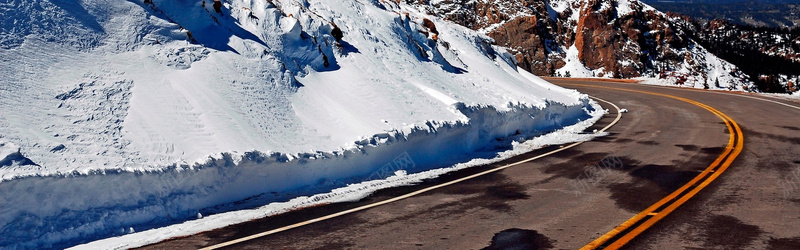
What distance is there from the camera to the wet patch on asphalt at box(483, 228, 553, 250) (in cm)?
632

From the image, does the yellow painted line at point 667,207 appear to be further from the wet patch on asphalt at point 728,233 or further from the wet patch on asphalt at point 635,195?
the wet patch on asphalt at point 728,233

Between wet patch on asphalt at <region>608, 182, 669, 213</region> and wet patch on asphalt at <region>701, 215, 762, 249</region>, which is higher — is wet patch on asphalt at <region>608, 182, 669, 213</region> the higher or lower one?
the lower one

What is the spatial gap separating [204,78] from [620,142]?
32.8ft

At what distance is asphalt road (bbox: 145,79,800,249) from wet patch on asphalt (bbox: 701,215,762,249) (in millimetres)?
11

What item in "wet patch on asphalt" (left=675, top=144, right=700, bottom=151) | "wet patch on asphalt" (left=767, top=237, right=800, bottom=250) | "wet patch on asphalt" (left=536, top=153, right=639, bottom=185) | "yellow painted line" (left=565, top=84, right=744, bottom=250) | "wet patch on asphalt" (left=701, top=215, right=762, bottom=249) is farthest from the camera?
"wet patch on asphalt" (left=675, top=144, right=700, bottom=151)

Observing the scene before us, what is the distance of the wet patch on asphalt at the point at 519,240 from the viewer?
6.32 meters

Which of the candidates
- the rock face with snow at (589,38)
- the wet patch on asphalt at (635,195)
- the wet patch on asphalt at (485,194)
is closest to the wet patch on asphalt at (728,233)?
the wet patch on asphalt at (635,195)

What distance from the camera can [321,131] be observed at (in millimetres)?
11594

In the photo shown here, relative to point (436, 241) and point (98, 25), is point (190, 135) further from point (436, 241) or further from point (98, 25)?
point (436, 241)

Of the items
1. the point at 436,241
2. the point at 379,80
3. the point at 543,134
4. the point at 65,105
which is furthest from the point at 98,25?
the point at 543,134

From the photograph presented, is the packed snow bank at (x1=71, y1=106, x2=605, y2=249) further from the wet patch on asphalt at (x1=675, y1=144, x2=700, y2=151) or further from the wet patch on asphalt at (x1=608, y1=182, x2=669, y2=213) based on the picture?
the wet patch on asphalt at (x1=608, y1=182, x2=669, y2=213)

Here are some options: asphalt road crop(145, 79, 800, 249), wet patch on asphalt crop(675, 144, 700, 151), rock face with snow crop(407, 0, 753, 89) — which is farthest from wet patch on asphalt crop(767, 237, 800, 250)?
rock face with snow crop(407, 0, 753, 89)

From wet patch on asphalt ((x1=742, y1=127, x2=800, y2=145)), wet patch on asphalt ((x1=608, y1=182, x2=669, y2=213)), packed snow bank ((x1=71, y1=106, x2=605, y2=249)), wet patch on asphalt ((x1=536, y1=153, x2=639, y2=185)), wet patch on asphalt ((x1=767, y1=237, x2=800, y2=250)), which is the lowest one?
packed snow bank ((x1=71, y1=106, x2=605, y2=249))

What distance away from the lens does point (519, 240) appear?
259 inches
